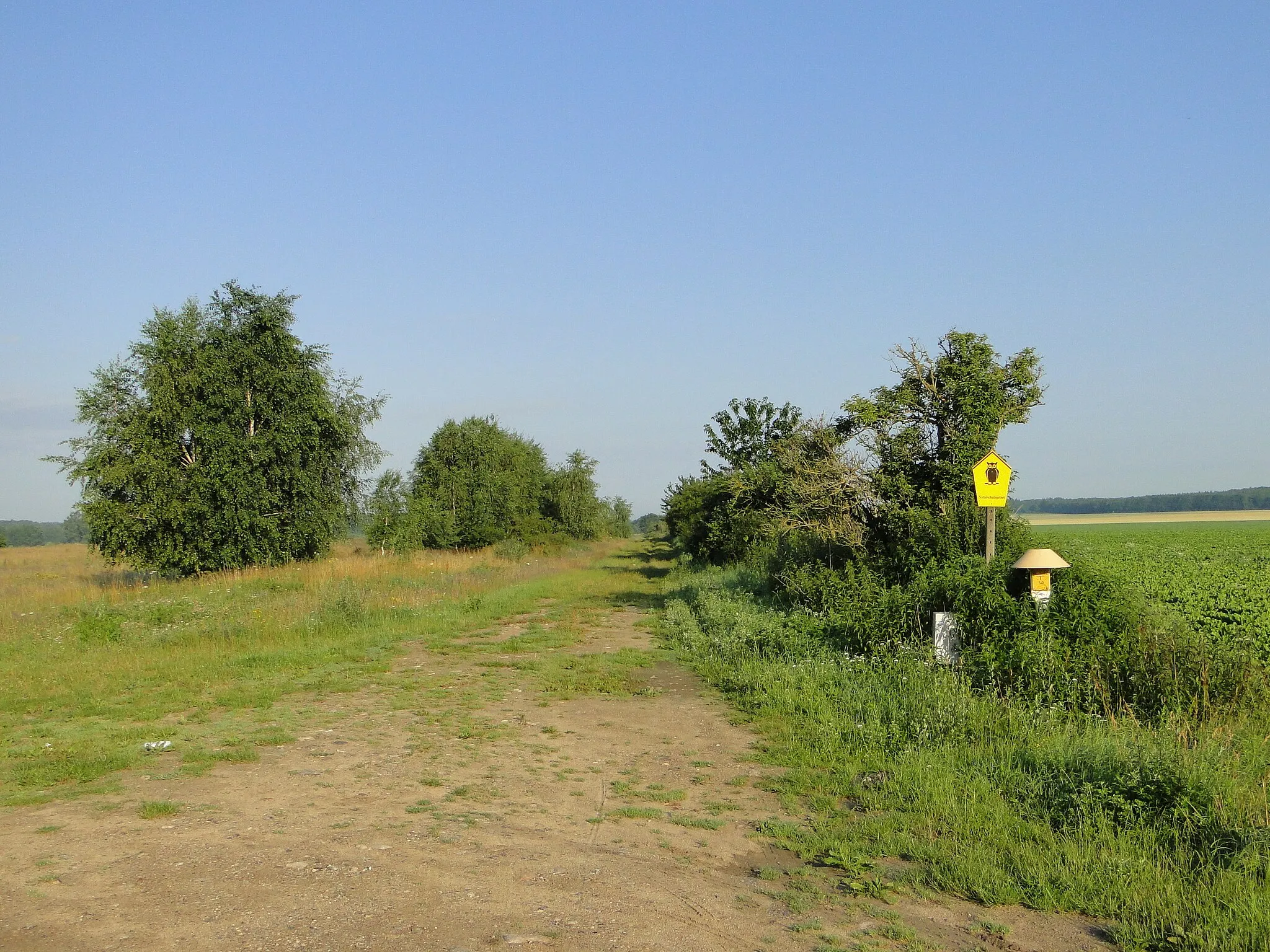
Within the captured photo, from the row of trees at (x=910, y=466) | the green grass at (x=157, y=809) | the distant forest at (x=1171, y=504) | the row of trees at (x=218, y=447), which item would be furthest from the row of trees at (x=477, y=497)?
the distant forest at (x=1171, y=504)

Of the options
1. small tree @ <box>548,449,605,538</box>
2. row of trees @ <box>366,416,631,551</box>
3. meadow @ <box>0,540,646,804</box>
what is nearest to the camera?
meadow @ <box>0,540,646,804</box>

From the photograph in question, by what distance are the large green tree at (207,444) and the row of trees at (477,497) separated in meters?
6.22

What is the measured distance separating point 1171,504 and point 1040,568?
6345 inches

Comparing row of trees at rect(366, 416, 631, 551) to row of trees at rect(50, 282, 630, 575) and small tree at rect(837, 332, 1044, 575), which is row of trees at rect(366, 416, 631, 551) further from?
small tree at rect(837, 332, 1044, 575)

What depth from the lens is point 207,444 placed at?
24.2 m

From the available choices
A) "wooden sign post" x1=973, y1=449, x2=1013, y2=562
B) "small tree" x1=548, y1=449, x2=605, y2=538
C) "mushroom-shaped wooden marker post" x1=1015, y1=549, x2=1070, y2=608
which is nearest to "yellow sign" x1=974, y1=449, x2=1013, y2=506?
"wooden sign post" x1=973, y1=449, x2=1013, y2=562

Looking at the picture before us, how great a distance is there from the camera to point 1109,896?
4.77 meters

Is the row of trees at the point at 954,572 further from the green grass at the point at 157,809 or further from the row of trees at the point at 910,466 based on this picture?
the green grass at the point at 157,809

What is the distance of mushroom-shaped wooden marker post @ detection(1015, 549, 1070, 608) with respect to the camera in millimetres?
9898

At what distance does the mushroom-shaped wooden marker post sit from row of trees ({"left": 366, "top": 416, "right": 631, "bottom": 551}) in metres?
25.5

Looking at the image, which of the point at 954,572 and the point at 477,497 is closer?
the point at 954,572

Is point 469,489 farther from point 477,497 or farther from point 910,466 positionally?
point 910,466

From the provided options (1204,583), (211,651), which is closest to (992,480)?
(1204,583)

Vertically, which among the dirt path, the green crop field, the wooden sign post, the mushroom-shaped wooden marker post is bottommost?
the dirt path
